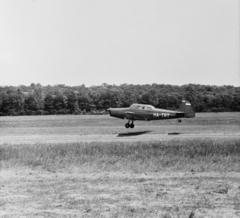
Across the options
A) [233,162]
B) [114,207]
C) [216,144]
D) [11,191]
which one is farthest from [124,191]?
[216,144]

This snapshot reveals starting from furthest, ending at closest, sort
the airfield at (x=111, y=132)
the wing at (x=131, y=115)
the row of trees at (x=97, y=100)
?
1. the row of trees at (x=97, y=100)
2. the wing at (x=131, y=115)
3. the airfield at (x=111, y=132)

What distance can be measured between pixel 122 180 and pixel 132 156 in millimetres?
4710

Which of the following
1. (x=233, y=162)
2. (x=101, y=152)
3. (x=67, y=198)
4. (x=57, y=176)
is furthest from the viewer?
(x=101, y=152)

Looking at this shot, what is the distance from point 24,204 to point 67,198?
4.06 feet

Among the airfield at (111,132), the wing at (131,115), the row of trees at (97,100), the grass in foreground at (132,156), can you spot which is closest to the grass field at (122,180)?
the grass in foreground at (132,156)

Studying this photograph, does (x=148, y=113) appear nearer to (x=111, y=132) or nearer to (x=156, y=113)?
(x=156, y=113)

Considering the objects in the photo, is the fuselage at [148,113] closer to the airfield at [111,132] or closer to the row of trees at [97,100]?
the airfield at [111,132]

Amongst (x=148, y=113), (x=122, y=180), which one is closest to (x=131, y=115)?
(x=148, y=113)

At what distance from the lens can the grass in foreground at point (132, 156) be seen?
14258 millimetres

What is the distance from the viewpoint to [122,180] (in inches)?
459

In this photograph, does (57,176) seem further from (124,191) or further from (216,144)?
(216,144)

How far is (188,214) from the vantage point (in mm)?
7695

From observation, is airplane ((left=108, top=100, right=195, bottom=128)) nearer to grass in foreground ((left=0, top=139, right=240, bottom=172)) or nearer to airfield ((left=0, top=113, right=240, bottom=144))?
airfield ((left=0, top=113, right=240, bottom=144))

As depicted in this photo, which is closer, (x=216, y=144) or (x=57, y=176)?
(x=57, y=176)
